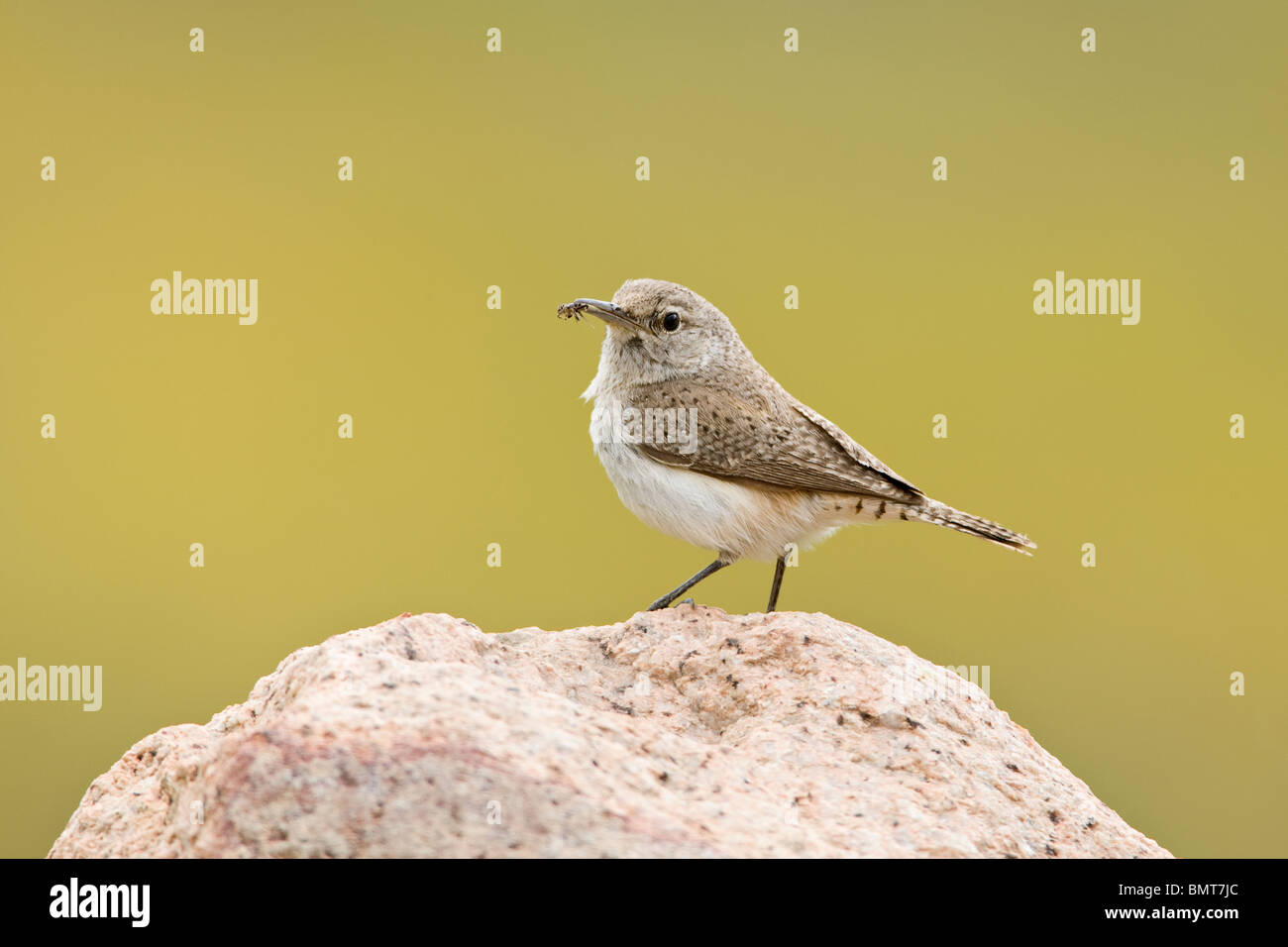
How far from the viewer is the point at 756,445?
19.4 ft

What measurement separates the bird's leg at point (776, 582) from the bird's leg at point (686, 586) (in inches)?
10.3

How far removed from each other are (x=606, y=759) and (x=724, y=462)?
2.70 meters

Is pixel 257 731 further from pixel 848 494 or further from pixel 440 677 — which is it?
pixel 848 494

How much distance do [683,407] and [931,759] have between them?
8.58 ft

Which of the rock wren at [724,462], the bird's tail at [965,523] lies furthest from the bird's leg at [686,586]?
the bird's tail at [965,523]

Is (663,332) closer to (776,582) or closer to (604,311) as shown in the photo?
(604,311)

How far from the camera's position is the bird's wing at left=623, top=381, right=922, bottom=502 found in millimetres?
5820

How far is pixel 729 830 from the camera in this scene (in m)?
3.24

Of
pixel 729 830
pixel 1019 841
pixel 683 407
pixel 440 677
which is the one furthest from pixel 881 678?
pixel 683 407

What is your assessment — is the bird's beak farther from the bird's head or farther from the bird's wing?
the bird's wing

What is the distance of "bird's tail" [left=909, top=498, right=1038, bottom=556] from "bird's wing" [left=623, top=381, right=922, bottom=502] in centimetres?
9

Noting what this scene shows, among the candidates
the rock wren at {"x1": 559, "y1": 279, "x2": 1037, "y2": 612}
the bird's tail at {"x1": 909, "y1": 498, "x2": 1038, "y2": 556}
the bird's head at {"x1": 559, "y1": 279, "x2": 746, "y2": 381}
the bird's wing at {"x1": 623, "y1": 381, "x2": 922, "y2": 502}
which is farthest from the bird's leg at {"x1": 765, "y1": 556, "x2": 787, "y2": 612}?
the bird's head at {"x1": 559, "y1": 279, "x2": 746, "y2": 381}

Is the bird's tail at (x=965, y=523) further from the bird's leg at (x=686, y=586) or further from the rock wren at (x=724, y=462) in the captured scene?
the bird's leg at (x=686, y=586)

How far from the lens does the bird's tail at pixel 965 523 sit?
5.91 m
